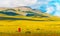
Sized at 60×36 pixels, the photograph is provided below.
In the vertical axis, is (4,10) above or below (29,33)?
above

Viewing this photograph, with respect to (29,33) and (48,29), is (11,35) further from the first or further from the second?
(48,29)

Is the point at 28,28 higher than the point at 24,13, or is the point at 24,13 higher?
the point at 24,13

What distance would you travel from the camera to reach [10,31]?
6.97ft

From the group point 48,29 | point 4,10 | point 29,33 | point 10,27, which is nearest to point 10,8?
point 4,10

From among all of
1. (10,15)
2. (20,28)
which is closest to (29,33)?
(20,28)

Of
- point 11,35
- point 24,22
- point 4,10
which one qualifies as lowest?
point 11,35

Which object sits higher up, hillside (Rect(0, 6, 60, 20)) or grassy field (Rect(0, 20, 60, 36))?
hillside (Rect(0, 6, 60, 20))

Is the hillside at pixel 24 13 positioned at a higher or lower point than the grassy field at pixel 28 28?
higher

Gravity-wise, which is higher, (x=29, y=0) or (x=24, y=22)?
(x=29, y=0)

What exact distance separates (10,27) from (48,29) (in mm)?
470

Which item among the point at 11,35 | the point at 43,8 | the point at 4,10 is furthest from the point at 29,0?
the point at 11,35

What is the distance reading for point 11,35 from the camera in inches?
83.5

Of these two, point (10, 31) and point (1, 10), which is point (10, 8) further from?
point (10, 31)

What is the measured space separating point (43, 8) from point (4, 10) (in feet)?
1.59
